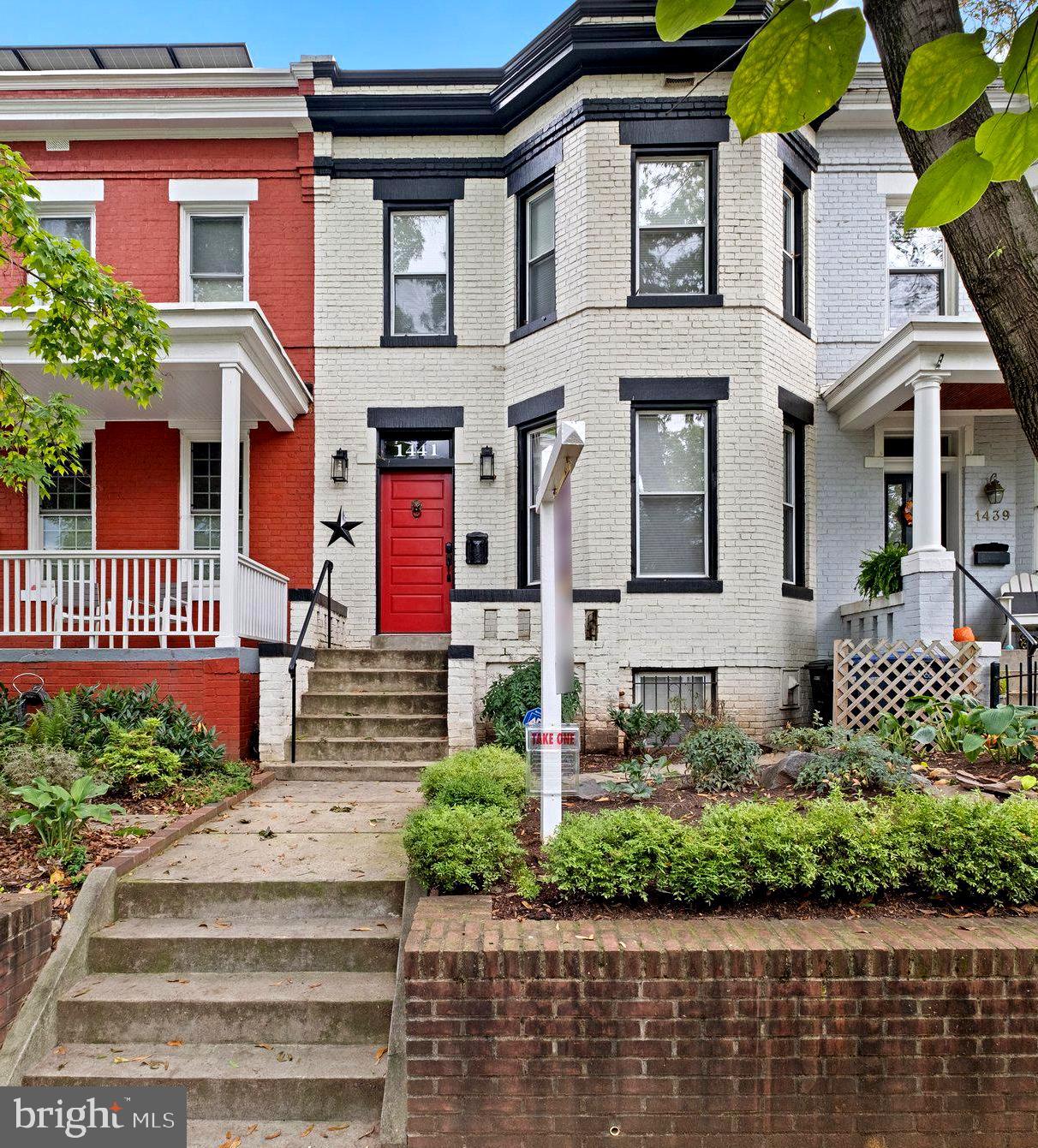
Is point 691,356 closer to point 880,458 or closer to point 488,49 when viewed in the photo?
point 880,458

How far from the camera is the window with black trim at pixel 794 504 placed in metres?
10.5

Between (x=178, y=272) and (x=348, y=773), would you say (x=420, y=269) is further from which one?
(x=348, y=773)

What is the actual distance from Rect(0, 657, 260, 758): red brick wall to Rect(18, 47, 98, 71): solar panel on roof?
8.53 metres

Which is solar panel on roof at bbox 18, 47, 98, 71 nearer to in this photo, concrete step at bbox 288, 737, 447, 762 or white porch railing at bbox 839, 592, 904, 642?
concrete step at bbox 288, 737, 447, 762

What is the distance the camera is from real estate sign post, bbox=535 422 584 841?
14.6 feet

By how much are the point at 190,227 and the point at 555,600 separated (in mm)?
9517

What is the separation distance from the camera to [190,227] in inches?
454

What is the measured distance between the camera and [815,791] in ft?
17.0

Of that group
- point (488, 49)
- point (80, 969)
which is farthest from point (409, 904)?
point (488, 49)

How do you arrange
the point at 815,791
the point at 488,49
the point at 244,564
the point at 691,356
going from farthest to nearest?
the point at 488,49
the point at 691,356
the point at 244,564
the point at 815,791

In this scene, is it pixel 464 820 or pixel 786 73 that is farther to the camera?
pixel 464 820

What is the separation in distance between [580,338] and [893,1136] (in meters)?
8.29

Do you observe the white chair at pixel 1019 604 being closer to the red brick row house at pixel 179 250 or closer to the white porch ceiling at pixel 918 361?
the white porch ceiling at pixel 918 361
